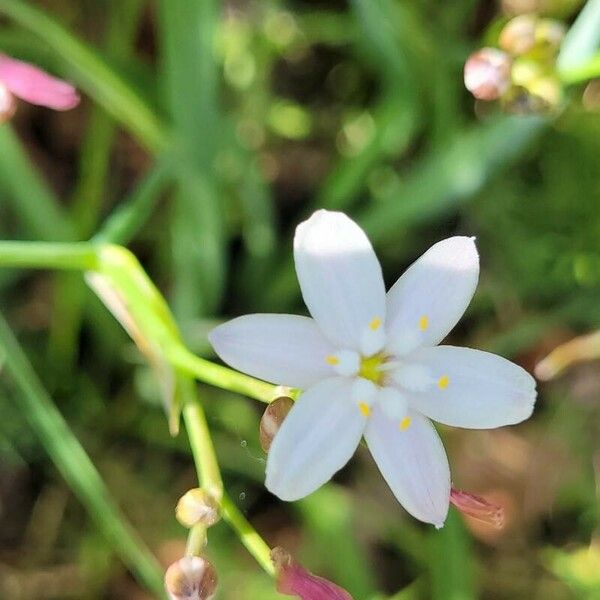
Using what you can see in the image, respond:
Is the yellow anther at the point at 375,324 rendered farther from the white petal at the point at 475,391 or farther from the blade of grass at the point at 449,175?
the blade of grass at the point at 449,175

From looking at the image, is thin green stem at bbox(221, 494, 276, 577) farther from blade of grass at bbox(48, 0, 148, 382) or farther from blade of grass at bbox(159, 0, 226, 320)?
blade of grass at bbox(48, 0, 148, 382)

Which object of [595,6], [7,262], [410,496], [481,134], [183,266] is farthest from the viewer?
[183,266]

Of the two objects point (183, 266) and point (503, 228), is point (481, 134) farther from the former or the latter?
point (183, 266)

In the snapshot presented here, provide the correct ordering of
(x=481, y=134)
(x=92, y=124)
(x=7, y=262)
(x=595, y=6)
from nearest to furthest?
(x=7, y=262) < (x=595, y=6) < (x=481, y=134) < (x=92, y=124)

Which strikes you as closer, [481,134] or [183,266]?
[481,134]

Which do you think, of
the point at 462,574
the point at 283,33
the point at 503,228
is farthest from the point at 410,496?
the point at 283,33

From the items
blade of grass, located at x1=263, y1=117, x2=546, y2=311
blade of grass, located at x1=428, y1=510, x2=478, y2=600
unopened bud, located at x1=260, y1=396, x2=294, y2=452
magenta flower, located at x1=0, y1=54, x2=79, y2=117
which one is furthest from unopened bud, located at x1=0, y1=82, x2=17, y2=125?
blade of grass, located at x1=428, y1=510, x2=478, y2=600
